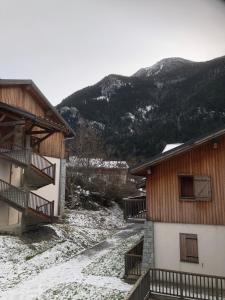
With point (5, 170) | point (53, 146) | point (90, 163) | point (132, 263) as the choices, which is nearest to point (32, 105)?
point (53, 146)

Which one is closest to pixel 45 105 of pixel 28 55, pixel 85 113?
pixel 28 55

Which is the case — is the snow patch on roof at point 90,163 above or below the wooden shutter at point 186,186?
above

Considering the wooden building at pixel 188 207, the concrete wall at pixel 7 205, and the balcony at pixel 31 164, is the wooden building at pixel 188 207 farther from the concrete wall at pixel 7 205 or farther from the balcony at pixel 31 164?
the concrete wall at pixel 7 205

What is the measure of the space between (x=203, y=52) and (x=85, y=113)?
58.1 metres

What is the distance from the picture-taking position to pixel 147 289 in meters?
10.2

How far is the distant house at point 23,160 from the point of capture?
51.5ft

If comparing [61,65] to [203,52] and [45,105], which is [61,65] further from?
[45,105]

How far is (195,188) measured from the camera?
11.5 m

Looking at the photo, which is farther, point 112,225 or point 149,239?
point 112,225

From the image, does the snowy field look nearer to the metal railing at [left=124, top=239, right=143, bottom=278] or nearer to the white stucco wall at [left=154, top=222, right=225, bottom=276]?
the metal railing at [left=124, top=239, right=143, bottom=278]

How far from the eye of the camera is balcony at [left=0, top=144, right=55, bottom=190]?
627 inches

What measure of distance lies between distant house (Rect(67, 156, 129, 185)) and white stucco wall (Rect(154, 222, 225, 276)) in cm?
1956

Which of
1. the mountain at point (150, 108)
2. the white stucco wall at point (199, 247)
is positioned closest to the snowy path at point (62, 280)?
the white stucco wall at point (199, 247)

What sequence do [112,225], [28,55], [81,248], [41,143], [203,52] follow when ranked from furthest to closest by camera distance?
[112,225] < [41,143] < [81,248] < [28,55] < [203,52]
